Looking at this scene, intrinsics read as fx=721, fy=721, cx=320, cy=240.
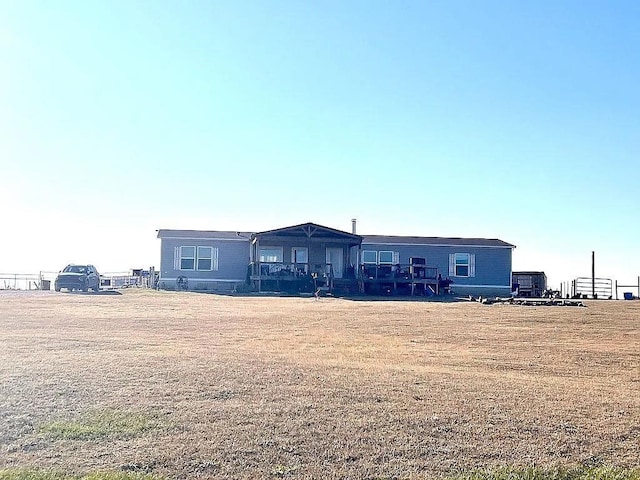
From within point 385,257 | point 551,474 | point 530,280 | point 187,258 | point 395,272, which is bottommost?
point 551,474

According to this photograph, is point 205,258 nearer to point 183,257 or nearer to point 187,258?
point 187,258

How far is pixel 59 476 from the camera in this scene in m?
5.76

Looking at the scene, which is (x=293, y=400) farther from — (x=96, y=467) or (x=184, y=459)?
(x=96, y=467)

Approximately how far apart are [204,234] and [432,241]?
12296 mm

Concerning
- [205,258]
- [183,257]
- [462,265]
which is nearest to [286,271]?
[205,258]

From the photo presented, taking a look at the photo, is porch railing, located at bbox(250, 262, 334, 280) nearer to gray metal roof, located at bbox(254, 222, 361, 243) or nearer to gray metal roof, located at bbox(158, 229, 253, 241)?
gray metal roof, located at bbox(254, 222, 361, 243)

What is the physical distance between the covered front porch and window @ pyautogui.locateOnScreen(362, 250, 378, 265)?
1086 mm

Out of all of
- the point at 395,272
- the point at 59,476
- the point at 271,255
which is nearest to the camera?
the point at 59,476

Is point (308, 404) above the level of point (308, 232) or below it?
below

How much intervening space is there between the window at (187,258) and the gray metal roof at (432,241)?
8.96 metres

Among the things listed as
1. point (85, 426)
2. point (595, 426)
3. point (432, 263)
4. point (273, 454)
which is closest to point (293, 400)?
point (273, 454)

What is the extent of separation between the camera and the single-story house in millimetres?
34438

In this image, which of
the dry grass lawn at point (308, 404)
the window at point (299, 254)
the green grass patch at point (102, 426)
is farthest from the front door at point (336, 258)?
the green grass patch at point (102, 426)

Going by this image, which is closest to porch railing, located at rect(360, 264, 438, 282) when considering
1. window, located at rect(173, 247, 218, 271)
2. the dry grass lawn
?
window, located at rect(173, 247, 218, 271)
